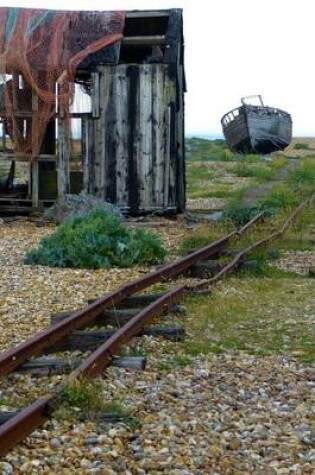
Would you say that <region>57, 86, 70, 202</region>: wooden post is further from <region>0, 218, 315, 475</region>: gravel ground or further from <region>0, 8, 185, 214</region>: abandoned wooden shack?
<region>0, 218, 315, 475</region>: gravel ground

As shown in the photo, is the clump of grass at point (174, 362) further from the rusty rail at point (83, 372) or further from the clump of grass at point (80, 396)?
the clump of grass at point (80, 396)

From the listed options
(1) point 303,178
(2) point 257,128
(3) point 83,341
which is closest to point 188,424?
(3) point 83,341

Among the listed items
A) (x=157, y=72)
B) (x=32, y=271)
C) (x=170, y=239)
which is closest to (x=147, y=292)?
(x=32, y=271)

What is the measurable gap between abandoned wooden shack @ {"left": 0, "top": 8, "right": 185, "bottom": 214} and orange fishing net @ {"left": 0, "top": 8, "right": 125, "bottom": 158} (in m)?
0.02

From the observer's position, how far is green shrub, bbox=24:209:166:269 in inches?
427

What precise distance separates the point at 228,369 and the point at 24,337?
5.72 ft

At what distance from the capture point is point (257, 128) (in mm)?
43156

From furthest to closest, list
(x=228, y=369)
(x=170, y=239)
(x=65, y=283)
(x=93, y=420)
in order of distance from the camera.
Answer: (x=170, y=239) → (x=65, y=283) → (x=228, y=369) → (x=93, y=420)

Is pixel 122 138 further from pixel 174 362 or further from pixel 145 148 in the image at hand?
pixel 174 362

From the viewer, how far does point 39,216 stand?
17.1m

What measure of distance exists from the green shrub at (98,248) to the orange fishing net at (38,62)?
5.35 m

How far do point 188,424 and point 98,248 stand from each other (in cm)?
635

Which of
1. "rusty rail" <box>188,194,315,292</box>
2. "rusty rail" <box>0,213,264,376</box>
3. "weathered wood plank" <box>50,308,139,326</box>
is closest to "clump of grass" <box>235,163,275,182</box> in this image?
"rusty rail" <box>188,194,315,292</box>

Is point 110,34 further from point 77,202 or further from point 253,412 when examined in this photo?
point 253,412
